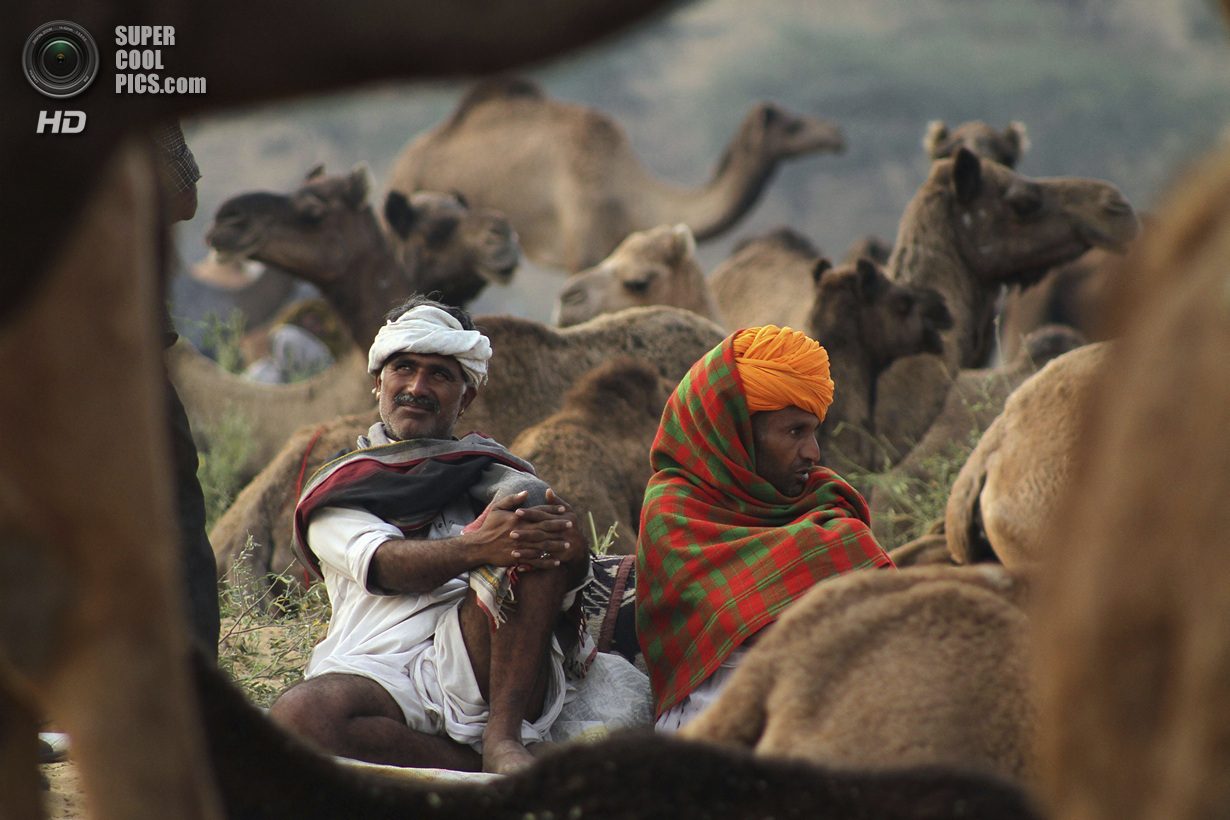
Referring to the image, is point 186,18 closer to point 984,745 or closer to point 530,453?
point 984,745

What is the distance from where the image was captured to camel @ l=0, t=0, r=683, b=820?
95 centimetres

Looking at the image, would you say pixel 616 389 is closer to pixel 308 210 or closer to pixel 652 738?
pixel 308 210

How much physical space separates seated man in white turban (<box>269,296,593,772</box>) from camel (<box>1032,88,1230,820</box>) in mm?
2058

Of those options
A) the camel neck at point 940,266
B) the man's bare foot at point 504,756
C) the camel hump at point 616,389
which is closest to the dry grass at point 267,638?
the man's bare foot at point 504,756

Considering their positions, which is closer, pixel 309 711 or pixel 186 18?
pixel 186 18

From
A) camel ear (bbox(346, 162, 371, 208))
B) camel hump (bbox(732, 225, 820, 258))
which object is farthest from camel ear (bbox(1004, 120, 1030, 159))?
camel ear (bbox(346, 162, 371, 208))

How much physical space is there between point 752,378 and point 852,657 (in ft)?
5.69

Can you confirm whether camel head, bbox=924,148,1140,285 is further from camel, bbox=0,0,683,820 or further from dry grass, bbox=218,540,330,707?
camel, bbox=0,0,683,820

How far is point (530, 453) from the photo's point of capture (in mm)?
4883

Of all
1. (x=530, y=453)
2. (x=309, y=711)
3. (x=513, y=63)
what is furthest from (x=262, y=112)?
(x=530, y=453)

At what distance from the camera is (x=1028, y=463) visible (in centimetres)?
402

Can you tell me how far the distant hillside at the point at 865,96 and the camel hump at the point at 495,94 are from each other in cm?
448

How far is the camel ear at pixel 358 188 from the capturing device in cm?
751

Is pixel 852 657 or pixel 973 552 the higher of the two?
pixel 852 657
